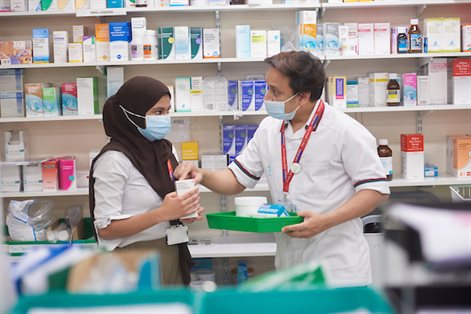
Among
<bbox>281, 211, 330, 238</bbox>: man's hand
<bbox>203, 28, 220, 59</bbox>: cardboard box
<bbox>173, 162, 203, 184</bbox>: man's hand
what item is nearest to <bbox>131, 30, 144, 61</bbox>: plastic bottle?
<bbox>203, 28, 220, 59</bbox>: cardboard box

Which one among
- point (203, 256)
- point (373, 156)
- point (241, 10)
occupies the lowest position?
point (203, 256)

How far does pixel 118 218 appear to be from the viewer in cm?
262

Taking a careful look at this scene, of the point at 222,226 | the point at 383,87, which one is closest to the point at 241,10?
the point at 383,87

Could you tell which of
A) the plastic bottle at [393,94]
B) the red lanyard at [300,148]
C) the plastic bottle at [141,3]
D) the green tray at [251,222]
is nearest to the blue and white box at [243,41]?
the plastic bottle at [141,3]

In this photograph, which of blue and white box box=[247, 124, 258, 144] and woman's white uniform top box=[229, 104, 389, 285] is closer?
woman's white uniform top box=[229, 104, 389, 285]

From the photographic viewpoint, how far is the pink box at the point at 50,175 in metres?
4.36

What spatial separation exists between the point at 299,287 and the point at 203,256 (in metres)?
3.03

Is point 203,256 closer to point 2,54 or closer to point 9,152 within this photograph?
point 9,152

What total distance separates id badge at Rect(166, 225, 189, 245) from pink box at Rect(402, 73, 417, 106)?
7.57 ft

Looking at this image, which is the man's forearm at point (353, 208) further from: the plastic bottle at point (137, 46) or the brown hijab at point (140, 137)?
the plastic bottle at point (137, 46)

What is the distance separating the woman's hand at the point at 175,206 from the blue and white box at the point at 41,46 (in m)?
2.20

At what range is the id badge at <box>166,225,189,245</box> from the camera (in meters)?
2.77

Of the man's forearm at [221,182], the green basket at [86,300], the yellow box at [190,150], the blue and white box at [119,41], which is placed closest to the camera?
the green basket at [86,300]

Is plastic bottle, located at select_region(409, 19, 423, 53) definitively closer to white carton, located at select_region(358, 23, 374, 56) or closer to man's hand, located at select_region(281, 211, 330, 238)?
white carton, located at select_region(358, 23, 374, 56)
